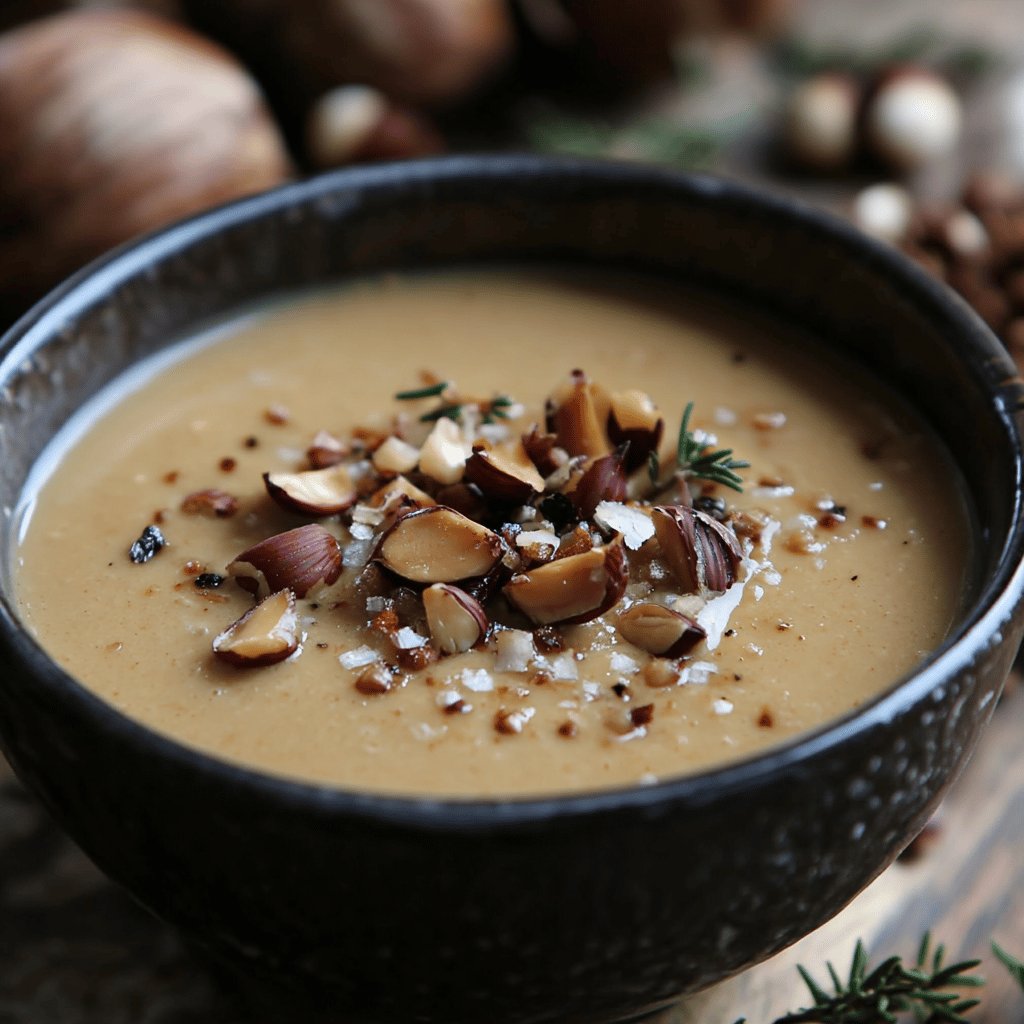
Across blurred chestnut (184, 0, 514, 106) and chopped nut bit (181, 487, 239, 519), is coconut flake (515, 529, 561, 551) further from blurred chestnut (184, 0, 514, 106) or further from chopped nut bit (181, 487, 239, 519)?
blurred chestnut (184, 0, 514, 106)

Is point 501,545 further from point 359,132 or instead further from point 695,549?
point 359,132

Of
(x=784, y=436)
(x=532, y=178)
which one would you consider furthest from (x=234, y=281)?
(x=784, y=436)

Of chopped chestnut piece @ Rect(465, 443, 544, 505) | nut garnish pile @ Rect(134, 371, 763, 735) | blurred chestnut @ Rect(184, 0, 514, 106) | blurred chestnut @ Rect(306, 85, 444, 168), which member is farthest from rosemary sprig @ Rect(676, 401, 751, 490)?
blurred chestnut @ Rect(184, 0, 514, 106)

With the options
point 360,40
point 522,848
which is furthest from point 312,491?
point 360,40

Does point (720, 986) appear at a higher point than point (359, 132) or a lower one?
lower

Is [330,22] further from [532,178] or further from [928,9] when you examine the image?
[928,9]

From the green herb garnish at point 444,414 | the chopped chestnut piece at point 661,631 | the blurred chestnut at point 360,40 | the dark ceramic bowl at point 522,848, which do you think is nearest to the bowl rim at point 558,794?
the dark ceramic bowl at point 522,848
